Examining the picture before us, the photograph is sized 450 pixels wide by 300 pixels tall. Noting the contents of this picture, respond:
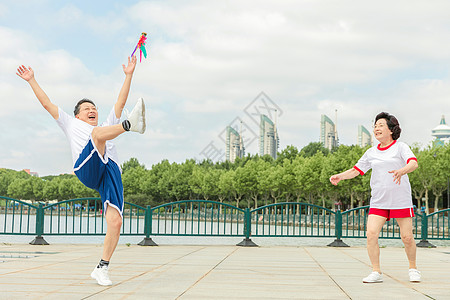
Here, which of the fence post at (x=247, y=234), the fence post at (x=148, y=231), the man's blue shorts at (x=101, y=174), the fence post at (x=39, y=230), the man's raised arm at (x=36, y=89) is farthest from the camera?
the fence post at (x=247, y=234)

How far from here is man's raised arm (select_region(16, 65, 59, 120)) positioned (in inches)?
192

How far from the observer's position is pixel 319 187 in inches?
1880

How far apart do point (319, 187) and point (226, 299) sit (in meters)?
44.7

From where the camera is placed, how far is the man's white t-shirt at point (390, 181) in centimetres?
→ 523

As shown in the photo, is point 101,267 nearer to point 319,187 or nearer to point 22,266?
point 22,266

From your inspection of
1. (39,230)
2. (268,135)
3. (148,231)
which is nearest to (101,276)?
(148,231)

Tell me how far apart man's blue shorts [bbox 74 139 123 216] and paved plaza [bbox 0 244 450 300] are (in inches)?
32.5

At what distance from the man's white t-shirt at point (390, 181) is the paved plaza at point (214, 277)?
84 cm

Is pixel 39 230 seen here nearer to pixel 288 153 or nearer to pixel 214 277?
pixel 214 277

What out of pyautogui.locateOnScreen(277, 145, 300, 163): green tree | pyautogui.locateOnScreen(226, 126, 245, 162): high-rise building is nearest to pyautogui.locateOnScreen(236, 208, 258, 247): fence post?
pyautogui.locateOnScreen(277, 145, 300, 163): green tree

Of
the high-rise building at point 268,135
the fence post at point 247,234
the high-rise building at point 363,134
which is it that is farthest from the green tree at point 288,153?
the high-rise building at point 363,134

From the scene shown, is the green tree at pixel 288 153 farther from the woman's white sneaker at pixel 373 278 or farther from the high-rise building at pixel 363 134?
the high-rise building at pixel 363 134

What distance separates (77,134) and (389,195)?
10.7ft

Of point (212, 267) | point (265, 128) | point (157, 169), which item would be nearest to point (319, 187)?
point (157, 169)
